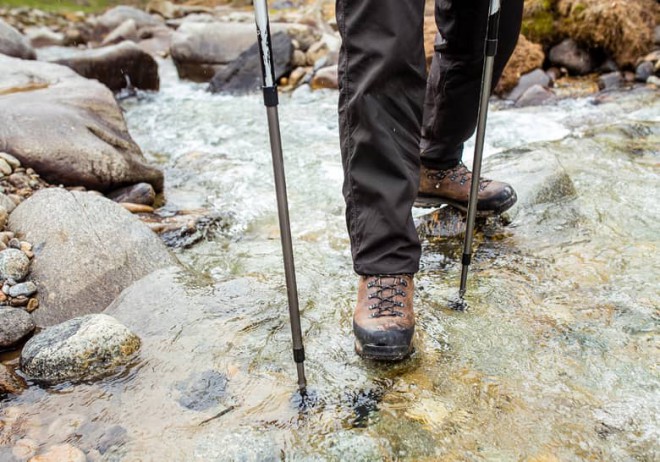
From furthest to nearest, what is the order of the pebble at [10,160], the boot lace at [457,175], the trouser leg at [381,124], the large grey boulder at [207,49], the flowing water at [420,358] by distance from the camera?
the large grey boulder at [207,49]
the pebble at [10,160]
the boot lace at [457,175]
the trouser leg at [381,124]
the flowing water at [420,358]

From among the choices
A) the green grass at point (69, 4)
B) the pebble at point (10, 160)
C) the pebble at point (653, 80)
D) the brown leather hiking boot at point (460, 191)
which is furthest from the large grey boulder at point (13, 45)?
the green grass at point (69, 4)

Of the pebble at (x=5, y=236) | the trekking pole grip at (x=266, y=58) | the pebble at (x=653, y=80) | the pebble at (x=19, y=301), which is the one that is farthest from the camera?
the pebble at (x=653, y=80)

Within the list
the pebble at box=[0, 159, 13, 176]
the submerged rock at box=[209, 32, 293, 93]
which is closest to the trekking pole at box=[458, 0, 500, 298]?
the pebble at box=[0, 159, 13, 176]

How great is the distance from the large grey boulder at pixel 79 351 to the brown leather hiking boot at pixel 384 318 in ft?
3.00

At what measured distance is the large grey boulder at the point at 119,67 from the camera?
8539mm

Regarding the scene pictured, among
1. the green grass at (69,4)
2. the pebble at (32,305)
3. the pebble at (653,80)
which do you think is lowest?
the pebble at (653,80)

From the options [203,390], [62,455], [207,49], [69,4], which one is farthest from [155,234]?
[69,4]

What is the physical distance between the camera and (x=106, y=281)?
2.60 m

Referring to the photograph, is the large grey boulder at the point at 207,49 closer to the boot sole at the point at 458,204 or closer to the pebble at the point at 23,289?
the boot sole at the point at 458,204

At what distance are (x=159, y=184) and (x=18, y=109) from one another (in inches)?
46.4

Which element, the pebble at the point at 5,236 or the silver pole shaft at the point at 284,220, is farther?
the pebble at the point at 5,236

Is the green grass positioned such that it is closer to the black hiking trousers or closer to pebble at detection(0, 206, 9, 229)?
pebble at detection(0, 206, 9, 229)

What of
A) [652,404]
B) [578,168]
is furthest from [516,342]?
[578,168]

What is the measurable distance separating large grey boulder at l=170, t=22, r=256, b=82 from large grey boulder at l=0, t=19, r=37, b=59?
10.6ft
